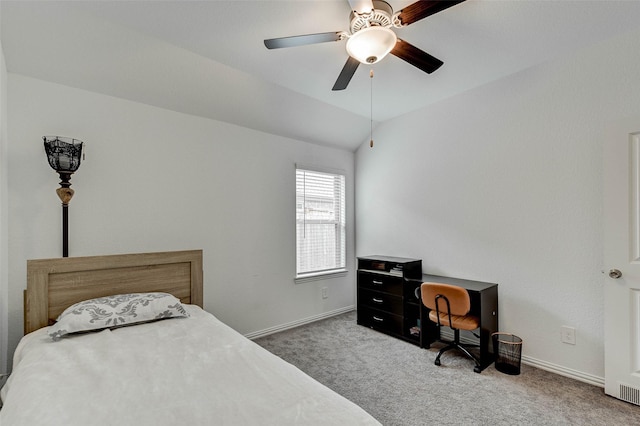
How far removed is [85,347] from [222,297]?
1460 mm

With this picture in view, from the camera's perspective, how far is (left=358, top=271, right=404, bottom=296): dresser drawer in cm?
332

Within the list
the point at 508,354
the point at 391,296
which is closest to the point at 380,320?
the point at 391,296

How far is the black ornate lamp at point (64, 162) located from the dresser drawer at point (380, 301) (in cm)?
293

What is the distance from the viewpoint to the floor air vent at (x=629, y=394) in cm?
203

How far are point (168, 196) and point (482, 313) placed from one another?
3.07 metres

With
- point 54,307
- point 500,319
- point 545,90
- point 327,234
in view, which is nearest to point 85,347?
point 54,307

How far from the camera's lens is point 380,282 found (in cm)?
349

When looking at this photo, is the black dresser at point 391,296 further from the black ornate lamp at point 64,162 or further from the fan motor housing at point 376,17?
the black ornate lamp at point 64,162

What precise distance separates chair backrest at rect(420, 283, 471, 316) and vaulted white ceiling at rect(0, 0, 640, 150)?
1.96 meters

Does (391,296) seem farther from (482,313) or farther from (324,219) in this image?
(324,219)

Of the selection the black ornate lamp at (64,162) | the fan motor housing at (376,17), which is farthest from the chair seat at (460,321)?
the black ornate lamp at (64,162)

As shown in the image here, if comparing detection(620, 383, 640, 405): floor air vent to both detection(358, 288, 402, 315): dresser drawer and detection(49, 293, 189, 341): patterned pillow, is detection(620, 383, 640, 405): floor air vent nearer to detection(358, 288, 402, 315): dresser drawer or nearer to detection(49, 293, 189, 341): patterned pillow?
detection(358, 288, 402, 315): dresser drawer

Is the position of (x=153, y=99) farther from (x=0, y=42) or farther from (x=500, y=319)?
(x=500, y=319)

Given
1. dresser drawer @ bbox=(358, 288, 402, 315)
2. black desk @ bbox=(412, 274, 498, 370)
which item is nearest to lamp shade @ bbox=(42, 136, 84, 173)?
dresser drawer @ bbox=(358, 288, 402, 315)
